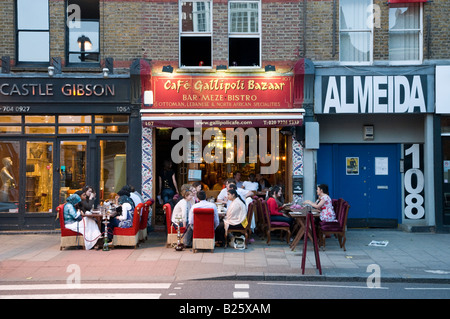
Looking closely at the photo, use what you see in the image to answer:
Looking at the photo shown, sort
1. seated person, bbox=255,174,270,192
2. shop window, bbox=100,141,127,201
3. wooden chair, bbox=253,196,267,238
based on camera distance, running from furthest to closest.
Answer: seated person, bbox=255,174,270,192 < shop window, bbox=100,141,127,201 < wooden chair, bbox=253,196,267,238

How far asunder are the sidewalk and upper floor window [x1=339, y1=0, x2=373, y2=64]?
5.24m

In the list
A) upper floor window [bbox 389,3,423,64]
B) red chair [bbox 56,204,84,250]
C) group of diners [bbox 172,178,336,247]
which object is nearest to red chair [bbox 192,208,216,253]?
group of diners [bbox 172,178,336,247]

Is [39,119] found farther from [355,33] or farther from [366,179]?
[366,179]

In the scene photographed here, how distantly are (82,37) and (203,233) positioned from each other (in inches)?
273

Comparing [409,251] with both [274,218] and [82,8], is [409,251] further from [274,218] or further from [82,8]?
[82,8]

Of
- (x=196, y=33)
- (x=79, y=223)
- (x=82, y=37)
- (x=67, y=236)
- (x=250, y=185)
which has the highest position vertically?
(x=196, y=33)

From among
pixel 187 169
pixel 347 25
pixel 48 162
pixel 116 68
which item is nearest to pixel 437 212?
pixel 347 25

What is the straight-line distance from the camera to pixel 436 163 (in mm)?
13055

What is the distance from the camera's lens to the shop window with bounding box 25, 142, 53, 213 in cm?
1329

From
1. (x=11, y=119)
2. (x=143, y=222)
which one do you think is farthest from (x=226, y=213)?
(x=11, y=119)

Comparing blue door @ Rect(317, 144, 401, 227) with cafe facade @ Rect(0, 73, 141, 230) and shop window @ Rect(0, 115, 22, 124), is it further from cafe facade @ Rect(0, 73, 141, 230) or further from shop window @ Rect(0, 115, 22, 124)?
shop window @ Rect(0, 115, 22, 124)

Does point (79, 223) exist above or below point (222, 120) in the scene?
below

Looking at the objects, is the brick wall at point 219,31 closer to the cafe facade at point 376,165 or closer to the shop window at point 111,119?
the shop window at point 111,119

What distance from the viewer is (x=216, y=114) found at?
505 inches
